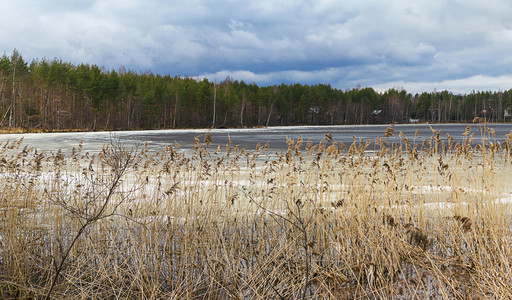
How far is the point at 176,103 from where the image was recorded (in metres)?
75.9

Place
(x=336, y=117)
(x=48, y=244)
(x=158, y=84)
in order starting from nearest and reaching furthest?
(x=48, y=244), (x=158, y=84), (x=336, y=117)

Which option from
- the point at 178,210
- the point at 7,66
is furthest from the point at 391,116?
the point at 178,210

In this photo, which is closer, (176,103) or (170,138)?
(170,138)

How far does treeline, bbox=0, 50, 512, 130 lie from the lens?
56.2 metres

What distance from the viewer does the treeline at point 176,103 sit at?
5622cm

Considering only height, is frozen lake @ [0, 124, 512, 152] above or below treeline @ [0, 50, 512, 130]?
below

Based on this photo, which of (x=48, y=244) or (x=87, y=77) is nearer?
(x=48, y=244)

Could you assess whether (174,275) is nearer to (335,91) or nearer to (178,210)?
(178,210)

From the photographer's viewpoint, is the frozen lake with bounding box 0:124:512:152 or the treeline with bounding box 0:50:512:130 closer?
the frozen lake with bounding box 0:124:512:152

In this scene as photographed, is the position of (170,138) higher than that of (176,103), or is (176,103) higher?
(176,103)

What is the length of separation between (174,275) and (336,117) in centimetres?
11285

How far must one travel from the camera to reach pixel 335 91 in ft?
403

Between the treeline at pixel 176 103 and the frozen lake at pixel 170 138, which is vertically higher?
the treeline at pixel 176 103

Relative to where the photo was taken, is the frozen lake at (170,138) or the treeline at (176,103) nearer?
the frozen lake at (170,138)
